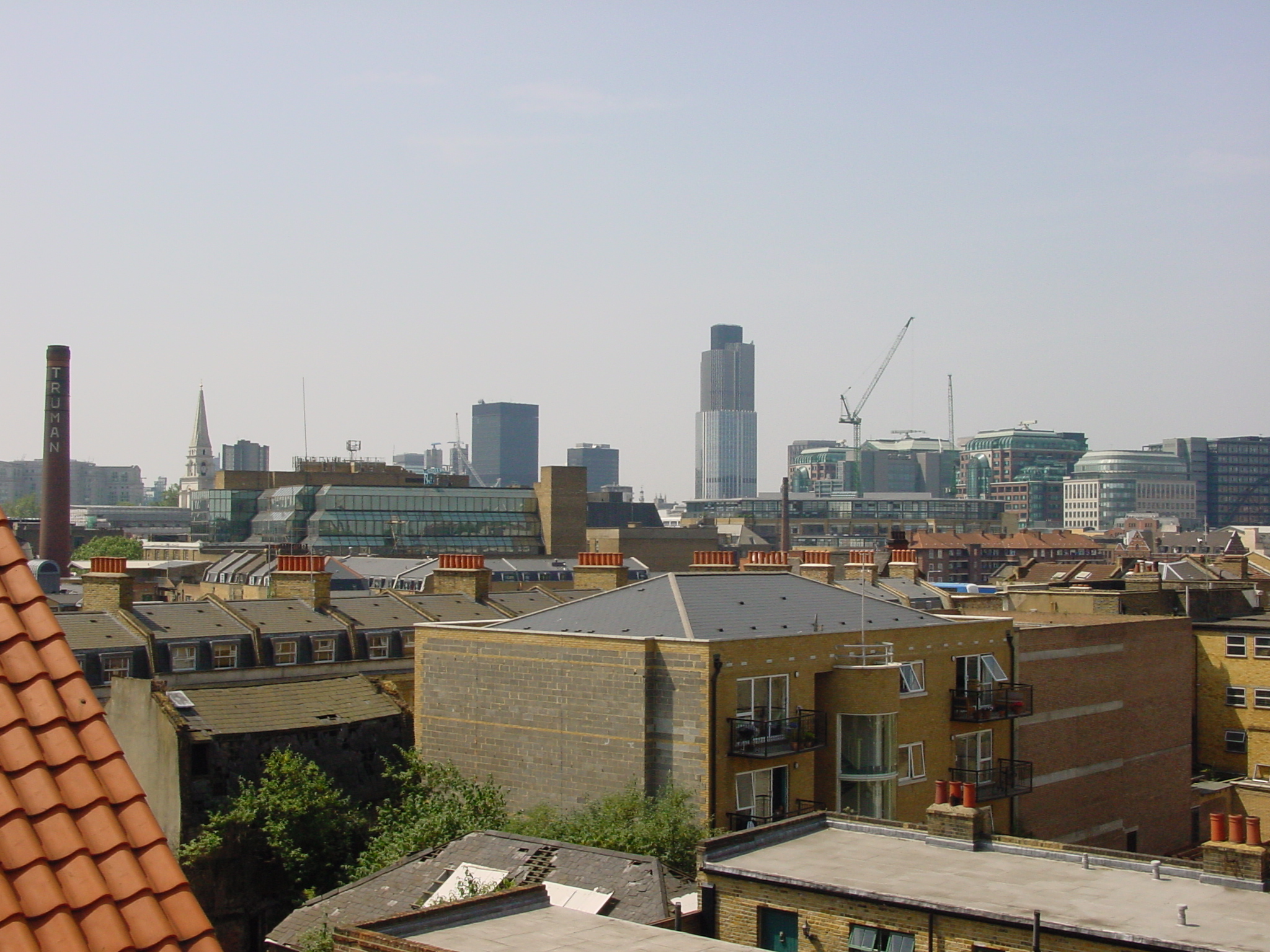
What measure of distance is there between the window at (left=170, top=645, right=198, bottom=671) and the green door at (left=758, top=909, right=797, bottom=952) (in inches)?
1297

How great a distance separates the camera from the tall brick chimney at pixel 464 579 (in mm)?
65875

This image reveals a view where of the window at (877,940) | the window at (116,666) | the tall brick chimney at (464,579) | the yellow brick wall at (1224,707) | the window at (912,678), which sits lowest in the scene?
the yellow brick wall at (1224,707)

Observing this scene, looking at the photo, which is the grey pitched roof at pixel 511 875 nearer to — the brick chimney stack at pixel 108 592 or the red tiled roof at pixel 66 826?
the red tiled roof at pixel 66 826

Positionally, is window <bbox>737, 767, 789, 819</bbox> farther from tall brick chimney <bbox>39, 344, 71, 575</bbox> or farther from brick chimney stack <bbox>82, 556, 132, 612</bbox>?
tall brick chimney <bbox>39, 344, 71, 575</bbox>

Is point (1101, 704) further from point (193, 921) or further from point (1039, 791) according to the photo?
point (193, 921)

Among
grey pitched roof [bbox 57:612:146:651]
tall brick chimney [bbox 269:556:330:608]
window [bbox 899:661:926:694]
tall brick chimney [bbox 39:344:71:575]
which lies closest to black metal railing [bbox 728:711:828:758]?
window [bbox 899:661:926:694]

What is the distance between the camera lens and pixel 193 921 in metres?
6.91

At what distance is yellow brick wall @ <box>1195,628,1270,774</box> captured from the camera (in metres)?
61.6

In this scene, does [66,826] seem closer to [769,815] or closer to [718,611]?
[769,815]

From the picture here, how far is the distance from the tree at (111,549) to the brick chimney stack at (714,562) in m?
105

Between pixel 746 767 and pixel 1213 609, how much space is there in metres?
42.6

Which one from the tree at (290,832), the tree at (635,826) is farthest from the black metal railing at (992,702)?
the tree at (290,832)

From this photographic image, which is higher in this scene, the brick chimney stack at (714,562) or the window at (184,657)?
the brick chimney stack at (714,562)

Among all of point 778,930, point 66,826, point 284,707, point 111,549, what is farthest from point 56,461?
point 66,826
